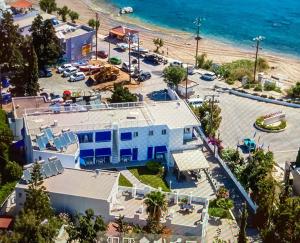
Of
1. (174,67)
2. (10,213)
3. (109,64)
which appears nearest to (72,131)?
(10,213)

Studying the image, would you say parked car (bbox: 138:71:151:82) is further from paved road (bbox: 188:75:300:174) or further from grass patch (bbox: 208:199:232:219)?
grass patch (bbox: 208:199:232:219)

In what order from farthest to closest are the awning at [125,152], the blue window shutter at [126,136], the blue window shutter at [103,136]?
1. the awning at [125,152]
2. the blue window shutter at [126,136]
3. the blue window shutter at [103,136]

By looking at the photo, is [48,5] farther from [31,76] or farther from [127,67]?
[31,76]

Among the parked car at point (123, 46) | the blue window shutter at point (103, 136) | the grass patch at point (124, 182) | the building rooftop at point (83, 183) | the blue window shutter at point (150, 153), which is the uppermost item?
the blue window shutter at point (103, 136)

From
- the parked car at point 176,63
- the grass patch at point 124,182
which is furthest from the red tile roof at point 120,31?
the grass patch at point 124,182

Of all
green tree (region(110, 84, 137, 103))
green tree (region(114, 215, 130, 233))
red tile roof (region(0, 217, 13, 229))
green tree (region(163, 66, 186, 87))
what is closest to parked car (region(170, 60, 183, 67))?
green tree (region(163, 66, 186, 87))

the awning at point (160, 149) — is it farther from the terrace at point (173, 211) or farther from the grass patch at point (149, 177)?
the terrace at point (173, 211)

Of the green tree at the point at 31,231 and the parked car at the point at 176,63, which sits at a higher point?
the green tree at the point at 31,231
